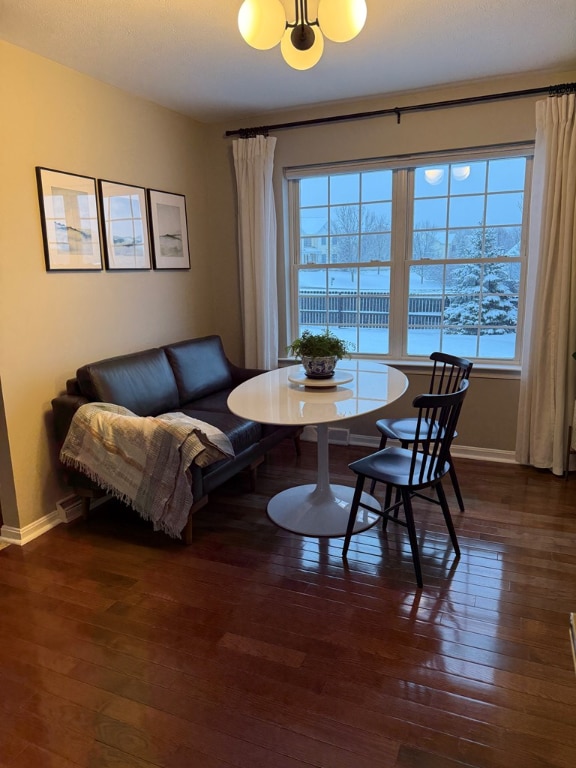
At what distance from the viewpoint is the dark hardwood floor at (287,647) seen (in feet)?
5.25

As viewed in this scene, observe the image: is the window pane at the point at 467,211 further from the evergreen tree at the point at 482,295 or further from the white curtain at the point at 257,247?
the white curtain at the point at 257,247

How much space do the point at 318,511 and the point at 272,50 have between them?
2598mm

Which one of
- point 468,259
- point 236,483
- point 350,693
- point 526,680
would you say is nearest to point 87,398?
point 236,483

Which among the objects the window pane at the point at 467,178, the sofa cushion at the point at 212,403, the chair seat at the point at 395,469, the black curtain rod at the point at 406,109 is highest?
the black curtain rod at the point at 406,109

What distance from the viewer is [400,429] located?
3.01 metres

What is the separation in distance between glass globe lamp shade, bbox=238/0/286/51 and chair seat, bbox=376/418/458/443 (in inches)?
76.7

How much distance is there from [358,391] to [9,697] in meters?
1.95

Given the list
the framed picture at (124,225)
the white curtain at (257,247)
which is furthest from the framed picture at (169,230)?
the white curtain at (257,247)

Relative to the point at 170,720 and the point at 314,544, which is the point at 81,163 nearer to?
the point at 314,544

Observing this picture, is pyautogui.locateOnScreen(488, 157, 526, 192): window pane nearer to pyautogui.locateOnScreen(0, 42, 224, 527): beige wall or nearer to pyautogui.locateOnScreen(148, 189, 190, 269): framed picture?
pyautogui.locateOnScreen(148, 189, 190, 269): framed picture

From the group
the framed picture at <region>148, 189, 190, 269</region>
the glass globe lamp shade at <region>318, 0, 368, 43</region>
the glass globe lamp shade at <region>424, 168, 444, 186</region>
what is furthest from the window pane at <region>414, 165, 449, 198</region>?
the glass globe lamp shade at <region>318, 0, 368, 43</region>

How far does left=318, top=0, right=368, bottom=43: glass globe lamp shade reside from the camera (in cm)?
186

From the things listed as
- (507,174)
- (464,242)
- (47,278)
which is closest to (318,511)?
(47,278)

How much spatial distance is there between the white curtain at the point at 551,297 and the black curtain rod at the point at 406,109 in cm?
7
